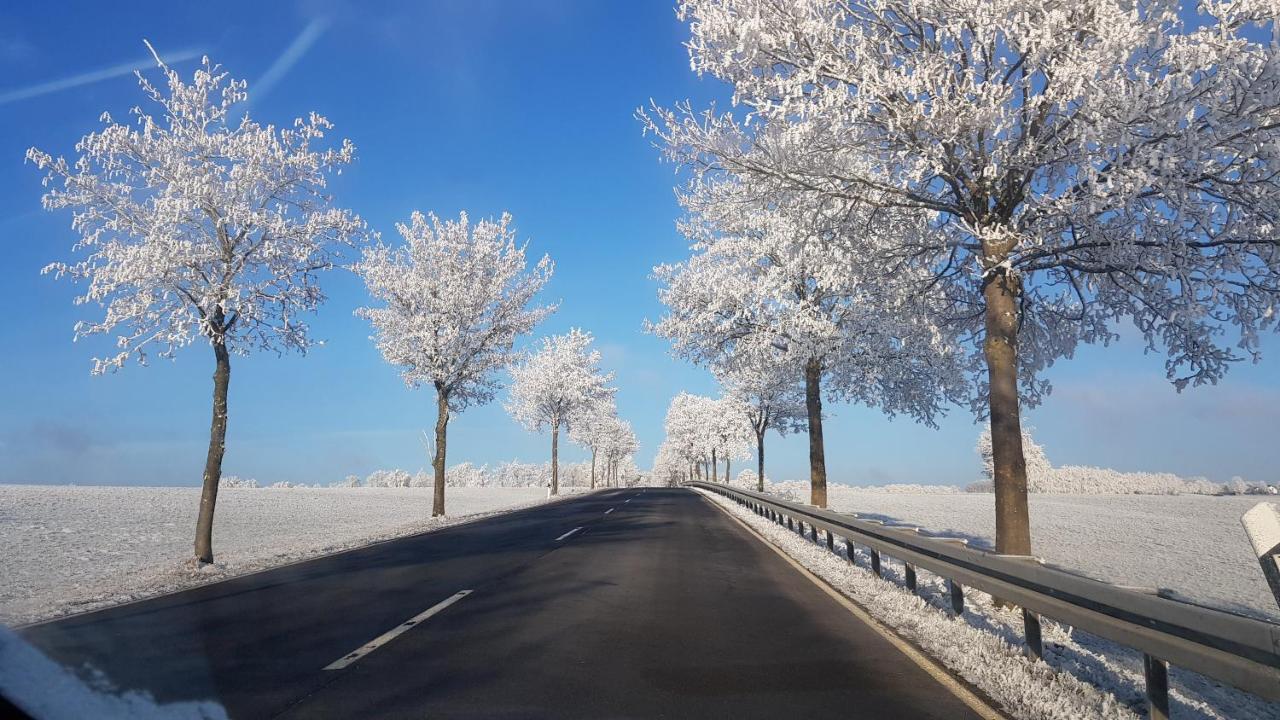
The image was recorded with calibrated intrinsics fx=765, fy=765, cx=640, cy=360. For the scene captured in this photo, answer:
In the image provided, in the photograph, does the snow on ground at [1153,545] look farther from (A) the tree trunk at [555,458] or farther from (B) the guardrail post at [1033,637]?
(A) the tree trunk at [555,458]

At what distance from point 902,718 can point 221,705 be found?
4.14 m

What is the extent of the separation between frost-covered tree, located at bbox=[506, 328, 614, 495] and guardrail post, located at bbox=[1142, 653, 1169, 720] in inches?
1877

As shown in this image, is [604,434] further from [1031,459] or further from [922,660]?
[922,660]

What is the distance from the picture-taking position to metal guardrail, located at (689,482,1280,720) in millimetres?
3662

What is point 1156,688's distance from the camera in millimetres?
4461

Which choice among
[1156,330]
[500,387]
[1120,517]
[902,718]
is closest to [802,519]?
[1156,330]

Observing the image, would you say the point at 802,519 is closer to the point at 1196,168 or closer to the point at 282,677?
the point at 1196,168

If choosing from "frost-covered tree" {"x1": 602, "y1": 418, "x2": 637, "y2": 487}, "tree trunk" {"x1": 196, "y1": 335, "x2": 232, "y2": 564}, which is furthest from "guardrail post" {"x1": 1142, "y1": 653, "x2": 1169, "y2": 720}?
"frost-covered tree" {"x1": 602, "y1": 418, "x2": 637, "y2": 487}

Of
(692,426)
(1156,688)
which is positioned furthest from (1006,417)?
(692,426)

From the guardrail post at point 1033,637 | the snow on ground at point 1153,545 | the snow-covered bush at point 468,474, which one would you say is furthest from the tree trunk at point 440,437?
the snow-covered bush at point 468,474

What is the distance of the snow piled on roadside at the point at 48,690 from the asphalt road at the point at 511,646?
0.19 meters

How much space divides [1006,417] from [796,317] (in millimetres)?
9264

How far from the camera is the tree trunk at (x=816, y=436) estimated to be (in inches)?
877

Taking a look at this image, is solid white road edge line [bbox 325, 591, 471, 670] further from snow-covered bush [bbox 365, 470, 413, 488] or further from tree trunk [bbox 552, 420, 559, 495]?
snow-covered bush [bbox 365, 470, 413, 488]
